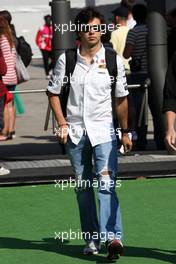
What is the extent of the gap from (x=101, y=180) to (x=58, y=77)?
800mm

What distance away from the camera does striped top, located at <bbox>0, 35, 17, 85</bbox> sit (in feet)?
51.7

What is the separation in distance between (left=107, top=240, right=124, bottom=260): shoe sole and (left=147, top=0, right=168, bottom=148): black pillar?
607 centimetres

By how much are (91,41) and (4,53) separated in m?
7.93

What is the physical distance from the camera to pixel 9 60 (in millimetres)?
15930

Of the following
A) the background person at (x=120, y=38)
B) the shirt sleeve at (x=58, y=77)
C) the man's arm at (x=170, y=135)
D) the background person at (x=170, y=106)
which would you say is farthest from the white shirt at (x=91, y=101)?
the background person at (x=120, y=38)

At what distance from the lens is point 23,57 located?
669 inches

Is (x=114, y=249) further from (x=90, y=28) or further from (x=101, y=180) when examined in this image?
(x=90, y=28)

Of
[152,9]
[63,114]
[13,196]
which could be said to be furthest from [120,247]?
[152,9]

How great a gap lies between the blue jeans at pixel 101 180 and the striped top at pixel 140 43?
20.9 ft

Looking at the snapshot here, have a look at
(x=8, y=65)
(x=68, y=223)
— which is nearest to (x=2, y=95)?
(x=8, y=65)

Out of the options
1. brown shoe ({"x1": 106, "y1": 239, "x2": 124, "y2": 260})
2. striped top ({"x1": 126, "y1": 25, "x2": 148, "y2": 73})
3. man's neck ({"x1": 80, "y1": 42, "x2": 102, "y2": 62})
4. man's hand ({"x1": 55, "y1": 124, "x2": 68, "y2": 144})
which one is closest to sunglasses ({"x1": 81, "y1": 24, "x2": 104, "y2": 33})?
man's neck ({"x1": 80, "y1": 42, "x2": 102, "y2": 62})

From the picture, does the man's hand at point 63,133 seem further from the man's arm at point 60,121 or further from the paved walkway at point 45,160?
the paved walkway at point 45,160

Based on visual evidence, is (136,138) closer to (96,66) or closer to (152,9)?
(152,9)

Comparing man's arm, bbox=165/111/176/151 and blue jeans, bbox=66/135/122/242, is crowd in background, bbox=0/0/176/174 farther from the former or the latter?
man's arm, bbox=165/111/176/151
